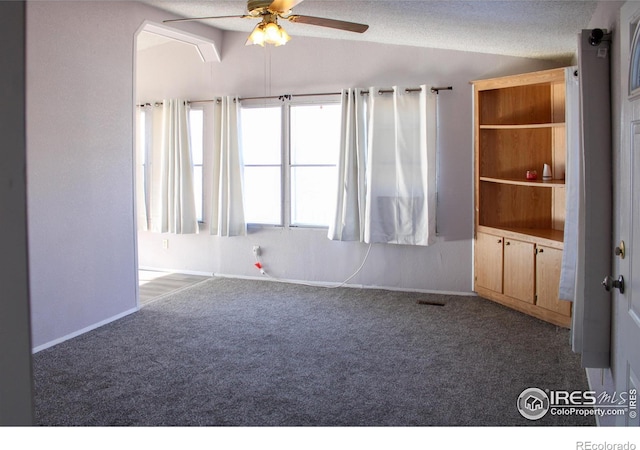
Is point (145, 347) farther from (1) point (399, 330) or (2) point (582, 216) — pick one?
(2) point (582, 216)

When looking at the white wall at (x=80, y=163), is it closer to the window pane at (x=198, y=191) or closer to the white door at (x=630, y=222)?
the window pane at (x=198, y=191)

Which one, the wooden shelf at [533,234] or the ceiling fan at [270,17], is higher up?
the ceiling fan at [270,17]

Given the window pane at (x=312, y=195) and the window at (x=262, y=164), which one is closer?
the window pane at (x=312, y=195)

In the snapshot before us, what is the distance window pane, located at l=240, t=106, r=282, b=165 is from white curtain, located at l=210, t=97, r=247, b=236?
0.44ft

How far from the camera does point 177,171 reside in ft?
22.0

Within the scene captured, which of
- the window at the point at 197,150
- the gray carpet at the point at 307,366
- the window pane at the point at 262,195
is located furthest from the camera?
the window at the point at 197,150

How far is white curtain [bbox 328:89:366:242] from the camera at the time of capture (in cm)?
595

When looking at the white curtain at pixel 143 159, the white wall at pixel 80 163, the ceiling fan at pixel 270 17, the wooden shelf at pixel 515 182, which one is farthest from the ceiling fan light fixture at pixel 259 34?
the white curtain at pixel 143 159

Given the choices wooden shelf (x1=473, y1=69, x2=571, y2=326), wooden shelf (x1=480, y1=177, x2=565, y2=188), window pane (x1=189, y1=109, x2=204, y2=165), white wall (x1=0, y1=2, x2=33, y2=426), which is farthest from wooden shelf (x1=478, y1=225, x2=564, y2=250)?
white wall (x1=0, y1=2, x2=33, y2=426)

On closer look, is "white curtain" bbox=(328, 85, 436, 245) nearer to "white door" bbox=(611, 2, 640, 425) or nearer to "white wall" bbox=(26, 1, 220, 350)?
"white wall" bbox=(26, 1, 220, 350)

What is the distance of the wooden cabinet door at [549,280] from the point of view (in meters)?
4.59
